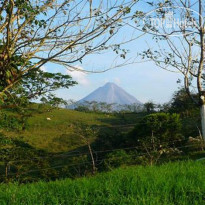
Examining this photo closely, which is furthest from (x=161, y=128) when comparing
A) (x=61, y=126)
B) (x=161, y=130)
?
(x=61, y=126)

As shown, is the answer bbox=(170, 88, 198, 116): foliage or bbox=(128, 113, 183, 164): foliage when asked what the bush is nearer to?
bbox=(128, 113, 183, 164): foliage

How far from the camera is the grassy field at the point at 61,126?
28.0 metres

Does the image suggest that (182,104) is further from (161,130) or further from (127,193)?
(127,193)

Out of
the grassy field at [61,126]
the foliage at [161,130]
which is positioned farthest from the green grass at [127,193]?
the grassy field at [61,126]

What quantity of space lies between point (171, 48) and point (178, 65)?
0.63 meters

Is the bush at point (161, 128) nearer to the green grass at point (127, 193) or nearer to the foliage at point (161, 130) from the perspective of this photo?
the foliage at point (161, 130)

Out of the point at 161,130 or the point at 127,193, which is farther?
the point at 161,130

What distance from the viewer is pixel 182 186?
461 cm

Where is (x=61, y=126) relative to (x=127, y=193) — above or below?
above

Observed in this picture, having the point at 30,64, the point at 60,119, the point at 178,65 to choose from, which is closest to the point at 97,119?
the point at 60,119

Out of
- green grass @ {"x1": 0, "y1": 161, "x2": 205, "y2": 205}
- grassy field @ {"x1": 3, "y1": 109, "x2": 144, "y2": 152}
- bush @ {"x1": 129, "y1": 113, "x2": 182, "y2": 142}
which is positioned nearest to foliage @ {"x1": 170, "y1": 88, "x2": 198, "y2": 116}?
grassy field @ {"x1": 3, "y1": 109, "x2": 144, "y2": 152}

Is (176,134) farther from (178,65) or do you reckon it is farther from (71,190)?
(71,190)

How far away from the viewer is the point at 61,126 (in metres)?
34.6

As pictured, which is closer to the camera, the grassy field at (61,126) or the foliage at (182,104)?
the foliage at (182,104)
